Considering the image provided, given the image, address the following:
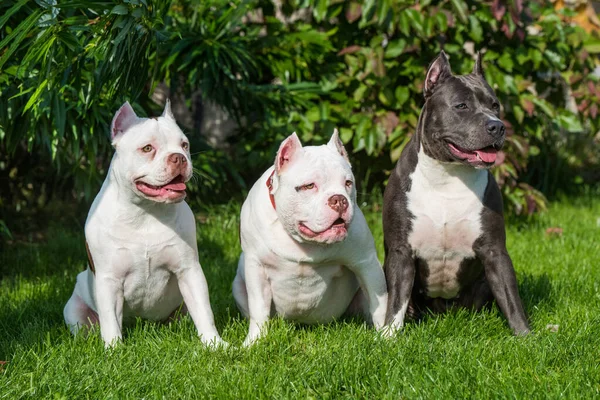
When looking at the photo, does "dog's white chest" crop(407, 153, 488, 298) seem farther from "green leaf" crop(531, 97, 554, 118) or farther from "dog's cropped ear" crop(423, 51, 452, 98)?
"green leaf" crop(531, 97, 554, 118)

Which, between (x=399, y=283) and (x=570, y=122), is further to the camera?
(x=570, y=122)

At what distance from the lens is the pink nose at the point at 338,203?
355cm

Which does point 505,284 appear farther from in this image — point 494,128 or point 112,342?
point 112,342

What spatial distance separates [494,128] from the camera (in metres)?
3.76

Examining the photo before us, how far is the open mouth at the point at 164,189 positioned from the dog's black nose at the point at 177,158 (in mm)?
73

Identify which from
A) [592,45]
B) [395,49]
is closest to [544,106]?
[592,45]

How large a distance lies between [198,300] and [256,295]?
27 cm

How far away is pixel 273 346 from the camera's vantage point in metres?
3.78

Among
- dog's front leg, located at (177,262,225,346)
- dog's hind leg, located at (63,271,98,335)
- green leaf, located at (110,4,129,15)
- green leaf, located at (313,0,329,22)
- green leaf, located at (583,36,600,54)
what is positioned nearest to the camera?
green leaf, located at (110,4,129,15)

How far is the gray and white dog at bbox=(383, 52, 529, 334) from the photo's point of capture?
3936 mm

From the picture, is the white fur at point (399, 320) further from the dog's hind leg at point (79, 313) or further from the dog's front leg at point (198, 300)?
the dog's hind leg at point (79, 313)

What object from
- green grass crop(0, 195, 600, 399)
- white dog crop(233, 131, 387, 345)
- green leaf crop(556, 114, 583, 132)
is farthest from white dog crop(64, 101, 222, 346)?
green leaf crop(556, 114, 583, 132)

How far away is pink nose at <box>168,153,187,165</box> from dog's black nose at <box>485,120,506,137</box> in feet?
4.45

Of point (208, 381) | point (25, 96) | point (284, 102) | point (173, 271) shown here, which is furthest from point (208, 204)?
point (208, 381)
